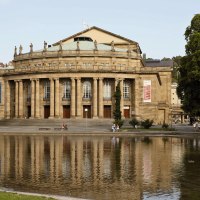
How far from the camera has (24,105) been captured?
344 feet

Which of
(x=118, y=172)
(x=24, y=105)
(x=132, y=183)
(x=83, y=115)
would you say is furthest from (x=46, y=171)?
(x=24, y=105)

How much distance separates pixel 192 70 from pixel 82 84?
40.9 m

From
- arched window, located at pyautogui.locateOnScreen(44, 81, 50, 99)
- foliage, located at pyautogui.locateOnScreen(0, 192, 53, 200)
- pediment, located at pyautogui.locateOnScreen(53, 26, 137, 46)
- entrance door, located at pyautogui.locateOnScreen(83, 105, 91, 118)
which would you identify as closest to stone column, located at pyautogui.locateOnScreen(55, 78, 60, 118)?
arched window, located at pyautogui.locateOnScreen(44, 81, 50, 99)

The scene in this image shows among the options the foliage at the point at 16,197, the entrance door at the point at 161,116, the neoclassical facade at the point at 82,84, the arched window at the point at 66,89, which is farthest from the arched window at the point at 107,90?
the foliage at the point at 16,197

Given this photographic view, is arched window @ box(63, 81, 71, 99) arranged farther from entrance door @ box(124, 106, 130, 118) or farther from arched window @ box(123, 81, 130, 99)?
entrance door @ box(124, 106, 130, 118)

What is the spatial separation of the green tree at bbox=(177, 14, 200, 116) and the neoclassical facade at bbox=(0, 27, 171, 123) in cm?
3235

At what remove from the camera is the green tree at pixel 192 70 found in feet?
204

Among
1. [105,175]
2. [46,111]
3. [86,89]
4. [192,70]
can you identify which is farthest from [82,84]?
[105,175]

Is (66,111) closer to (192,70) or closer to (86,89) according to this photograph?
(86,89)

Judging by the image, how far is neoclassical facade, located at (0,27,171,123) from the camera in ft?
323

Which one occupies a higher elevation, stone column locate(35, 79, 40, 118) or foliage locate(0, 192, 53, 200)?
stone column locate(35, 79, 40, 118)

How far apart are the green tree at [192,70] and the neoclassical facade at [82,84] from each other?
1273 inches

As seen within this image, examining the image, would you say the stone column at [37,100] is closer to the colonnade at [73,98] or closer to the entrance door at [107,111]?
the colonnade at [73,98]

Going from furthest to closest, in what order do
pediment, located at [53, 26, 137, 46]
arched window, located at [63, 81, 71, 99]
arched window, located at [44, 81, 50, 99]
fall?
1. pediment, located at [53, 26, 137, 46]
2. arched window, located at [44, 81, 50, 99]
3. arched window, located at [63, 81, 71, 99]
